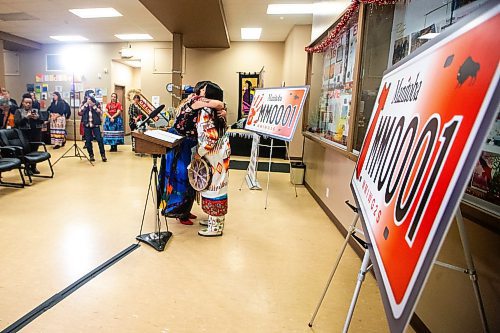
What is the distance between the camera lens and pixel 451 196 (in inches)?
21.9

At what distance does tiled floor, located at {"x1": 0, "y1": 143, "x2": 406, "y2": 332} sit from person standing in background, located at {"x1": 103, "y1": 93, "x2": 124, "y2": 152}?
407 cm

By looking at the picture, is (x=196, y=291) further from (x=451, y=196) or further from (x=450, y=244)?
(x=451, y=196)

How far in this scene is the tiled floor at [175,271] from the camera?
1.87 metres

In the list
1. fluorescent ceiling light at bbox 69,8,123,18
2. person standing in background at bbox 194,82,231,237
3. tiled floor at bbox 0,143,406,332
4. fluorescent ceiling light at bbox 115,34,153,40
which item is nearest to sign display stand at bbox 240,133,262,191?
tiled floor at bbox 0,143,406,332

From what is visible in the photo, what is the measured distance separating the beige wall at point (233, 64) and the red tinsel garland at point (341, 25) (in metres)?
4.12

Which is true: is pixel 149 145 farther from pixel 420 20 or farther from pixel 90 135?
pixel 90 135

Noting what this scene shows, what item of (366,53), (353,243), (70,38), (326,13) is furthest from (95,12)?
(353,243)

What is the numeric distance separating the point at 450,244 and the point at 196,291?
157 centimetres

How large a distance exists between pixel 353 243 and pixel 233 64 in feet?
24.6

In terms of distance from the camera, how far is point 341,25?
135 inches

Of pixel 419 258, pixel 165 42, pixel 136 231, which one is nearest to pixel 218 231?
pixel 136 231

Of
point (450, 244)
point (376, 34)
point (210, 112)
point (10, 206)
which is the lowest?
point (10, 206)

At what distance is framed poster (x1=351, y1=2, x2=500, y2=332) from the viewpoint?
Result: 55cm

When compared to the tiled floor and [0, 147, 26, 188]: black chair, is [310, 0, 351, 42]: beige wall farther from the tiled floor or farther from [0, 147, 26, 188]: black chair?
[0, 147, 26, 188]: black chair
